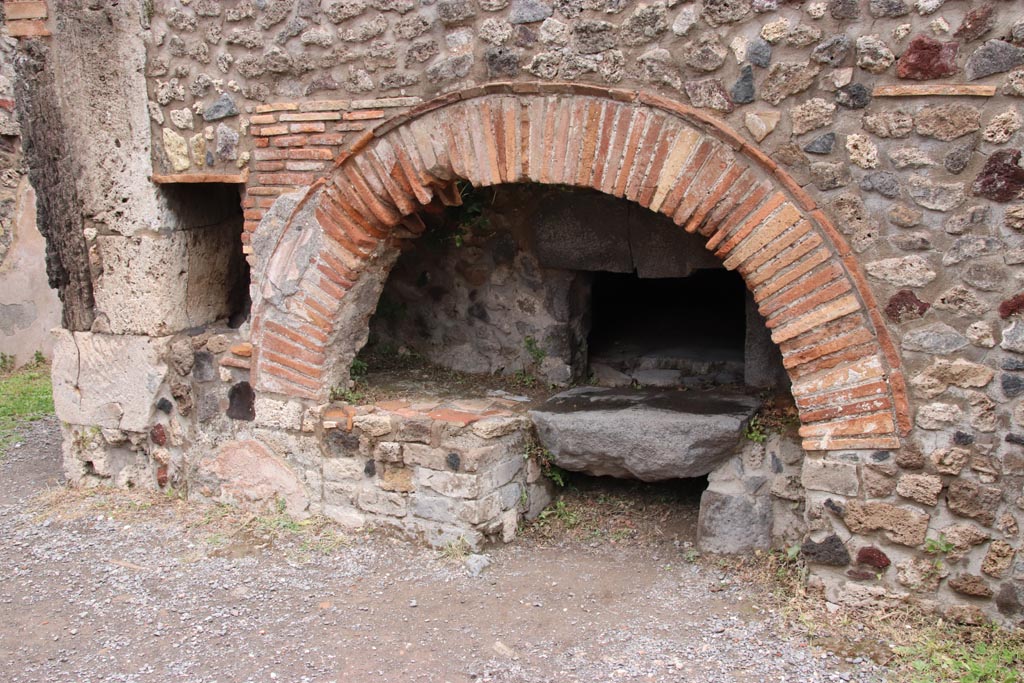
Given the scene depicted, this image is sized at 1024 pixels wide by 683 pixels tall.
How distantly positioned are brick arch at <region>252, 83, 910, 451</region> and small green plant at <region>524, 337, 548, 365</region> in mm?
967

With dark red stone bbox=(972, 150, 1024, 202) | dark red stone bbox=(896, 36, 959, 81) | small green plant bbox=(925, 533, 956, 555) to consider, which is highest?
dark red stone bbox=(896, 36, 959, 81)

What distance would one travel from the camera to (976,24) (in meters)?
3.08

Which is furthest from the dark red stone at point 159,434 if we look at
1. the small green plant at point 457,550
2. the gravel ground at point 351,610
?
the small green plant at point 457,550

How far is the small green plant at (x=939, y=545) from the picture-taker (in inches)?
135

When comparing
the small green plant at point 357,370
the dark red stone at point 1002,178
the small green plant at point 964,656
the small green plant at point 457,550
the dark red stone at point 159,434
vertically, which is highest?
the dark red stone at point 1002,178

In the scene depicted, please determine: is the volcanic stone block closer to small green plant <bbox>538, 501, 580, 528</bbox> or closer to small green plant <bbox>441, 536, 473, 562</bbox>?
small green plant <bbox>538, 501, 580, 528</bbox>

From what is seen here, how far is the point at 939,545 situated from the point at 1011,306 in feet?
3.03

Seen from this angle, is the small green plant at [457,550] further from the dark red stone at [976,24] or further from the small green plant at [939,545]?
the dark red stone at [976,24]

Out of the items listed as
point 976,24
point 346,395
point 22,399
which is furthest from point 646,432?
point 22,399

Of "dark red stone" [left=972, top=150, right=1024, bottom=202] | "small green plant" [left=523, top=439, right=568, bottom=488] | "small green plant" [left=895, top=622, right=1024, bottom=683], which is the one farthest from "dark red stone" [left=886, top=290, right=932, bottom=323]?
"small green plant" [left=523, top=439, right=568, bottom=488]

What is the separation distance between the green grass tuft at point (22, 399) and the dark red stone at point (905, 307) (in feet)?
17.3

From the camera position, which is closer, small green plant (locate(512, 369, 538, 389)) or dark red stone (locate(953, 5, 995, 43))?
dark red stone (locate(953, 5, 995, 43))

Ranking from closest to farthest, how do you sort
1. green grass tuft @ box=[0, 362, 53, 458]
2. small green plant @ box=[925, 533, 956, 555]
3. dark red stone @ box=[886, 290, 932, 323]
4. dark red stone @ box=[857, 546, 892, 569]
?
dark red stone @ box=[886, 290, 932, 323], small green plant @ box=[925, 533, 956, 555], dark red stone @ box=[857, 546, 892, 569], green grass tuft @ box=[0, 362, 53, 458]

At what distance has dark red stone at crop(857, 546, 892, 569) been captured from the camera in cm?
354
